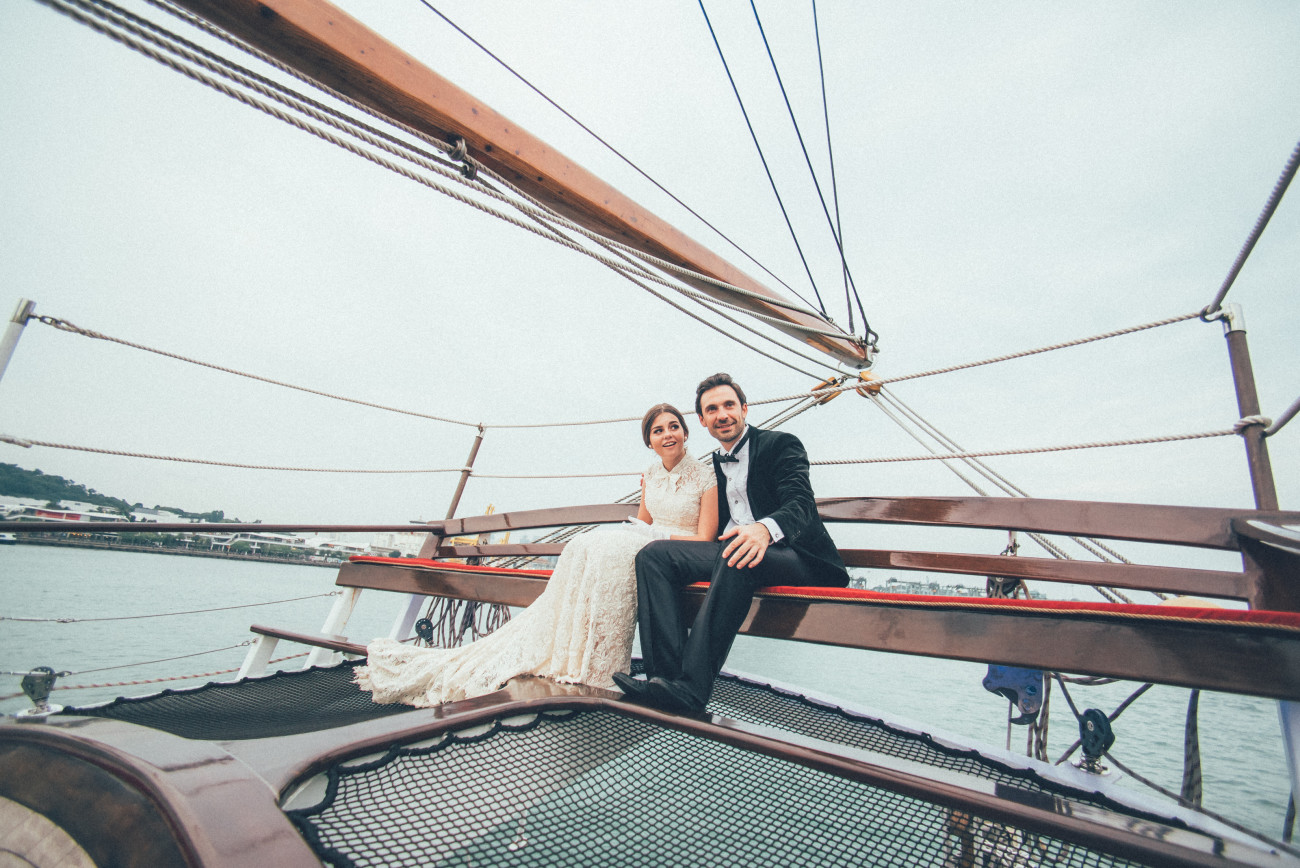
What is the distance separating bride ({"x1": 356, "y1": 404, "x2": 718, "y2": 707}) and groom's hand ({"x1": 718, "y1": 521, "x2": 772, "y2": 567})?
1.35 feet

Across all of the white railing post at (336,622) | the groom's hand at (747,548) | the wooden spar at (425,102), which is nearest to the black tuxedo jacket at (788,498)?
the groom's hand at (747,548)

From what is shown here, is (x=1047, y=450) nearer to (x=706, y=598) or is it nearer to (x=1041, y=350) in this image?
(x=1041, y=350)

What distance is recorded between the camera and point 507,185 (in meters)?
1.96

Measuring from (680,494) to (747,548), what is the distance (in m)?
0.67

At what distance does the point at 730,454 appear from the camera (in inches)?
84.2

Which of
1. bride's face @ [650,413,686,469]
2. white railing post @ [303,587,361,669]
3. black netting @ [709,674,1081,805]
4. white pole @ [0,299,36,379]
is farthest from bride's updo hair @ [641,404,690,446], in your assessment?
white pole @ [0,299,36,379]

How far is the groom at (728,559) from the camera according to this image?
4.75 feet

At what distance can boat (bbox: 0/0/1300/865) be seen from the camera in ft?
2.09

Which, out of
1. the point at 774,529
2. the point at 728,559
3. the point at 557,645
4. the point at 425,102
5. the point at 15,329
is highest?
the point at 425,102

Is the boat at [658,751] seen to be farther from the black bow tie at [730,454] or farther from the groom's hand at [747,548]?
the black bow tie at [730,454]

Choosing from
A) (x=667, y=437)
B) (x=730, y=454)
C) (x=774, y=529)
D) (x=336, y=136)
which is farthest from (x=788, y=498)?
(x=336, y=136)

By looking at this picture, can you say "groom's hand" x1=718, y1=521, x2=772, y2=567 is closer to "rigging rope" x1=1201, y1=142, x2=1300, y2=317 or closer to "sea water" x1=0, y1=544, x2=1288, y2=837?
"sea water" x1=0, y1=544, x2=1288, y2=837

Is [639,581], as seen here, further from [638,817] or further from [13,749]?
[13,749]

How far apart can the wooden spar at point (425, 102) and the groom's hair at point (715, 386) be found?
2.95 ft
